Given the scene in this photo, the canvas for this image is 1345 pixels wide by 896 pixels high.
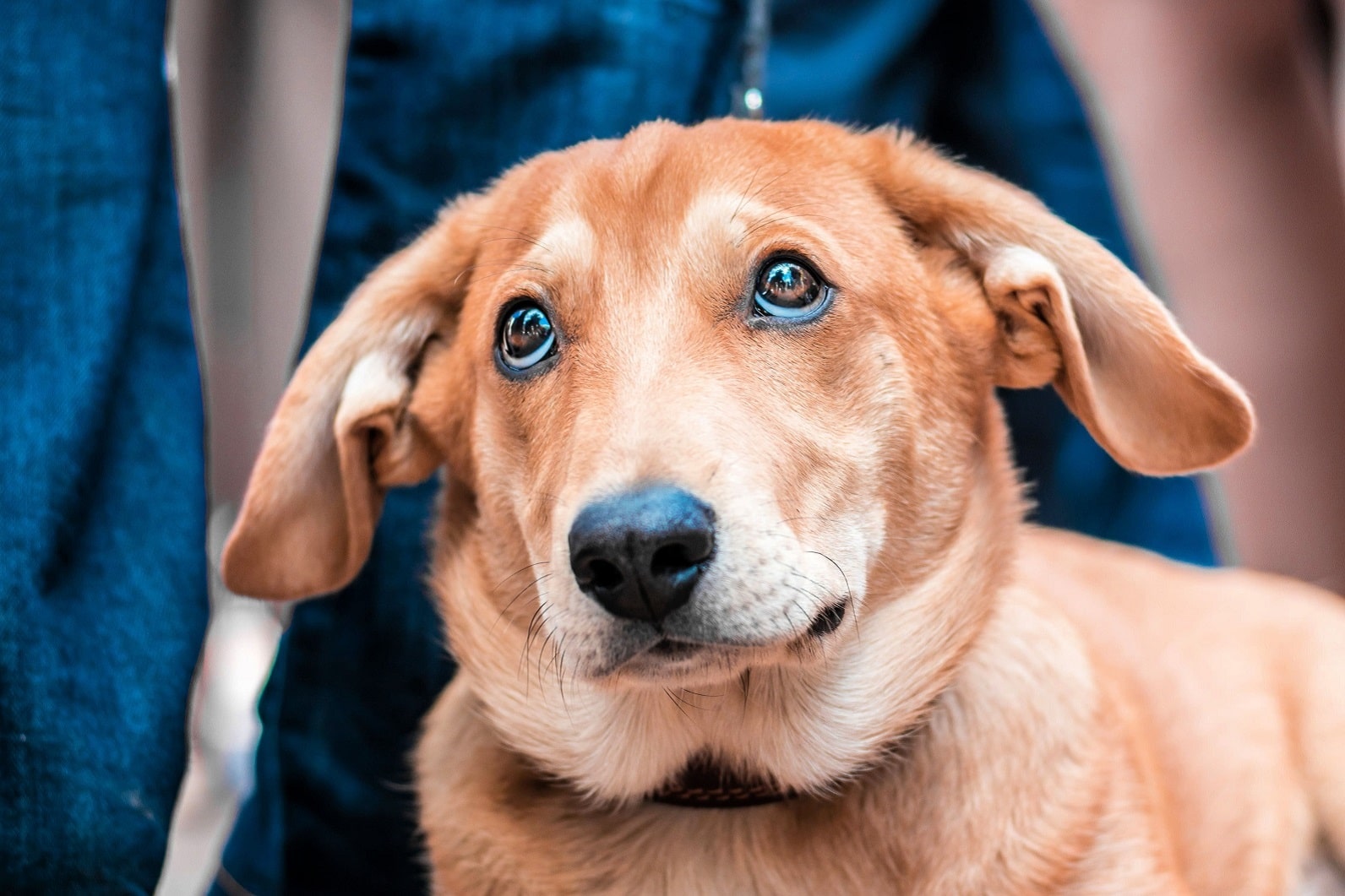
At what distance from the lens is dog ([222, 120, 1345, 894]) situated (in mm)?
1604

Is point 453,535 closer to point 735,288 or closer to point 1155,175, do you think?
point 735,288

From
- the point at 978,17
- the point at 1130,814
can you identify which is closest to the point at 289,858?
the point at 1130,814

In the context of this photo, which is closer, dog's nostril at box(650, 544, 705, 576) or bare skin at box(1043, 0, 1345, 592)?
dog's nostril at box(650, 544, 705, 576)

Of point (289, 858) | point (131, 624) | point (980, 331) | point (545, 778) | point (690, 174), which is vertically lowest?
point (289, 858)

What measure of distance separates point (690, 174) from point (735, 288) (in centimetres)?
20

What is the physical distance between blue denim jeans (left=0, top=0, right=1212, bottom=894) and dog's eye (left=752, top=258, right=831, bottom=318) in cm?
49

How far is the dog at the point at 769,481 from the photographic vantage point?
5.26 ft

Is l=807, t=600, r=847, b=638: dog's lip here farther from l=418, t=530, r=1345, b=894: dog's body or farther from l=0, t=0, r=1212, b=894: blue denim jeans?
l=0, t=0, r=1212, b=894: blue denim jeans

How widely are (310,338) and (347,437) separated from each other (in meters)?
0.47

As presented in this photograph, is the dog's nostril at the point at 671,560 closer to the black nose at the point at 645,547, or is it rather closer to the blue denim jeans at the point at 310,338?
the black nose at the point at 645,547

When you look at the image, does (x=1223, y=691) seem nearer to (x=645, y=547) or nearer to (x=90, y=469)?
(x=645, y=547)

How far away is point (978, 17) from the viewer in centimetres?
277

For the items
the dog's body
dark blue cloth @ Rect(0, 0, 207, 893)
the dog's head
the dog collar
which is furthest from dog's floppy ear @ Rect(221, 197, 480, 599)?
the dog collar

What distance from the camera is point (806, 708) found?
1.72 metres
